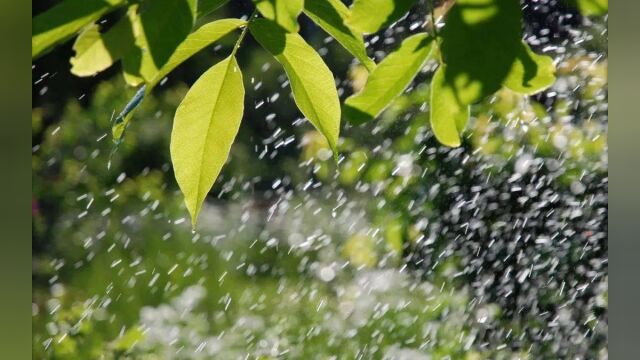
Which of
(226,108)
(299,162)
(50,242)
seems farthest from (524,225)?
(226,108)

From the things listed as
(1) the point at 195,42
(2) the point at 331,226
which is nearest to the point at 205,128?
(1) the point at 195,42

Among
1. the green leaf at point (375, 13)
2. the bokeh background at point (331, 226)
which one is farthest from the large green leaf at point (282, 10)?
the bokeh background at point (331, 226)

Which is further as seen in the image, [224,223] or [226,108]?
[224,223]

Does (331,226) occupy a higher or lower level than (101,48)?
lower

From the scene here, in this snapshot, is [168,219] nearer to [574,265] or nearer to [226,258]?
[226,258]

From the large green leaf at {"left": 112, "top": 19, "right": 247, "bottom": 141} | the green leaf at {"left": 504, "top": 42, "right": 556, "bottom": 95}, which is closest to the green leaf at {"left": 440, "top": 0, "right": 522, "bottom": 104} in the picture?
the green leaf at {"left": 504, "top": 42, "right": 556, "bottom": 95}

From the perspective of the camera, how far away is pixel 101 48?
240 millimetres

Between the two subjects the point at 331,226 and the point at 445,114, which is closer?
the point at 445,114

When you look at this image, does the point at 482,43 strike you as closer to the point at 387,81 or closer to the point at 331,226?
the point at 387,81

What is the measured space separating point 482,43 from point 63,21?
12 cm

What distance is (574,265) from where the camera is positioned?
138cm

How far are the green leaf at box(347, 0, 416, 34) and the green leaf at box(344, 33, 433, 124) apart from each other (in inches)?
0.6

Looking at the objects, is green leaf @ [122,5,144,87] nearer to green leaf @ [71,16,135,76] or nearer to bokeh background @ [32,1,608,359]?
green leaf @ [71,16,135,76]

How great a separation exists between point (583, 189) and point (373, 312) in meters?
0.40
